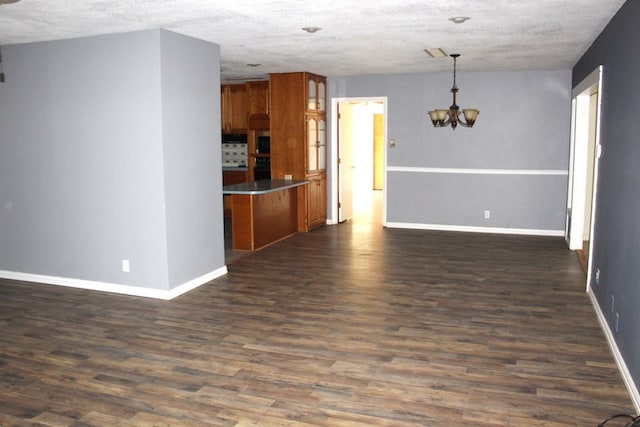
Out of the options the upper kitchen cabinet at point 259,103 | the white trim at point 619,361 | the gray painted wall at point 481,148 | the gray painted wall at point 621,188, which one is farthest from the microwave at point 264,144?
the white trim at point 619,361

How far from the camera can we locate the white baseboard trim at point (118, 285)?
496 cm

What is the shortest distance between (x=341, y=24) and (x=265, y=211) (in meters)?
3.16

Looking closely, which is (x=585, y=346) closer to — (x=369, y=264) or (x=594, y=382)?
(x=594, y=382)

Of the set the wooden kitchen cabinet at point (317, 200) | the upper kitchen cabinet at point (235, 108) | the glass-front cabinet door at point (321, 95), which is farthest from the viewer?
the upper kitchen cabinet at point (235, 108)

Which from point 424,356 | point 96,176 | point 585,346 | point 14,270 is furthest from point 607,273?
point 14,270

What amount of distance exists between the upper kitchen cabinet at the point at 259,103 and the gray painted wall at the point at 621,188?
5.23 meters

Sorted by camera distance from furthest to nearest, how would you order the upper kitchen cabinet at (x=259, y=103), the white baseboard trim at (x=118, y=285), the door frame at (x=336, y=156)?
the upper kitchen cabinet at (x=259, y=103) < the door frame at (x=336, y=156) < the white baseboard trim at (x=118, y=285)

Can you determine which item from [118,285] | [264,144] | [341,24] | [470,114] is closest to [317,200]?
[264,144]

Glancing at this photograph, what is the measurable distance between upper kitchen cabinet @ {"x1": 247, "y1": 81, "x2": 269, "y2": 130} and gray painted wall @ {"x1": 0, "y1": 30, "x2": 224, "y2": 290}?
139 inches

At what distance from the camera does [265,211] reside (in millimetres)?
7188

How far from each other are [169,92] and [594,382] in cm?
379

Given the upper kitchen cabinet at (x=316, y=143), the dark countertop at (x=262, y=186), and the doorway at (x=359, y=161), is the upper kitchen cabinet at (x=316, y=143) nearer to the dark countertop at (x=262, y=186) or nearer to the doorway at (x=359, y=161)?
the doorway at (x=359, y=161)

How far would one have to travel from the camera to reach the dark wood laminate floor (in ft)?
9.65

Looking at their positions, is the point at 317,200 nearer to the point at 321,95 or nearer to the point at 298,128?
the point at 298,128
